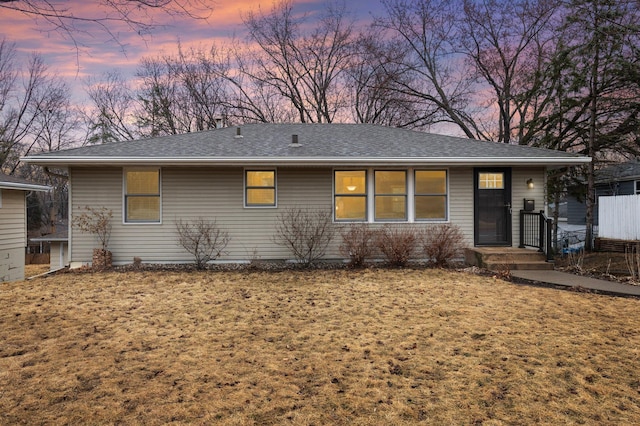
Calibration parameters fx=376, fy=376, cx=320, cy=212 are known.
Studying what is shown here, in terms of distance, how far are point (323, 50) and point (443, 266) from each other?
1569 centimetres

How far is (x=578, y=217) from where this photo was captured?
2327 centimetres

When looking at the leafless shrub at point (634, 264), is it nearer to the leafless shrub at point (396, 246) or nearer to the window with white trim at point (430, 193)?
the window with white trim at point (430, 193)

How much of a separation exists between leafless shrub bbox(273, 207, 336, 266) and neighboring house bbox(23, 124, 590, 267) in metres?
0.19

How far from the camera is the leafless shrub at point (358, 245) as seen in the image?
861 cm

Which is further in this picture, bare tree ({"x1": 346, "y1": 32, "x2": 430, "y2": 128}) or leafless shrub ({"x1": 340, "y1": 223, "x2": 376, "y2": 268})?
bare tree ({"x1": 346, "y1": 32, "x2": 430, "y2": 128})

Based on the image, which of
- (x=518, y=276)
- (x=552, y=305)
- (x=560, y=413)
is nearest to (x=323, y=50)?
(x=518, y=276)

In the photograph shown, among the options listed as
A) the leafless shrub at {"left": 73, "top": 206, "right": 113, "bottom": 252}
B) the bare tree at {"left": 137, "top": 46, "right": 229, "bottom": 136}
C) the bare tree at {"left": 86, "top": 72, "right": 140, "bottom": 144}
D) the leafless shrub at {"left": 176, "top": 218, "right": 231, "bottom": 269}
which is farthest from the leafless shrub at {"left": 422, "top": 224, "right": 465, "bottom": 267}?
the bare tree at {"left": 86, "top": 72, "right": 140, "bottom": 144}

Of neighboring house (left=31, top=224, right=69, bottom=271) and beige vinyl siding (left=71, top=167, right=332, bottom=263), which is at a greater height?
beige vinyl siding (left=71, top=167, right=332, bottom=263)

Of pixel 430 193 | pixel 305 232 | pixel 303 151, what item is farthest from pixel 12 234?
pixel 430 193

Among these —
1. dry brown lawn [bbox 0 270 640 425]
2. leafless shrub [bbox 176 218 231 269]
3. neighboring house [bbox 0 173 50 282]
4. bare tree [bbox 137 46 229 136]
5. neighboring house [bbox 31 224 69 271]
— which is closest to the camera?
dry brown lawn [bbox 0 270 640 425]

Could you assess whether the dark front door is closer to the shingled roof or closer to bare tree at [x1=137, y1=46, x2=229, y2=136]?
the shingled roof

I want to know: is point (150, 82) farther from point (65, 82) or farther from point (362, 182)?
point (362, 182)

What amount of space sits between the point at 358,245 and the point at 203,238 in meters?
3.70

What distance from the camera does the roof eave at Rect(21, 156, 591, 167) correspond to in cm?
828
